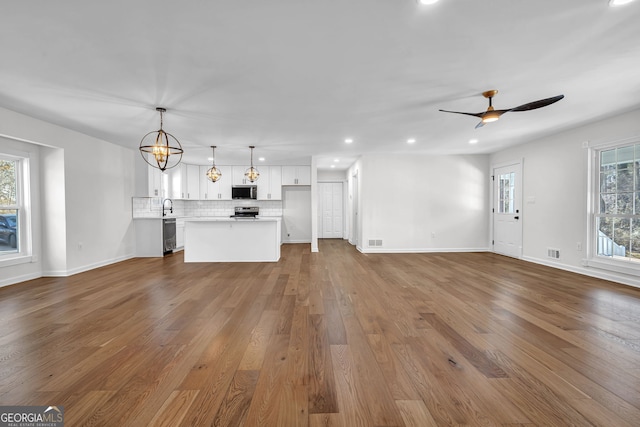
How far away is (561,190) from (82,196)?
28.4 ft

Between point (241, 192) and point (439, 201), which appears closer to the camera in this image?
point (439, 201)

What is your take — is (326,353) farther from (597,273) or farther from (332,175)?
(332,175)

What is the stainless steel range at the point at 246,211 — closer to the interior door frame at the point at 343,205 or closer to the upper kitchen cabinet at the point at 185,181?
the upper kitchen cabinet at the point at 185,181

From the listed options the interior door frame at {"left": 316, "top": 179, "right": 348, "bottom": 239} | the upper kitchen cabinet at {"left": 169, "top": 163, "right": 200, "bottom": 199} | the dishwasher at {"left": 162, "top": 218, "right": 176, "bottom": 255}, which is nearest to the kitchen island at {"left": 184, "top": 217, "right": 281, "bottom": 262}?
the dishwasher at {"left": 162, "top": 218, "right": 176, "bottom": 255}

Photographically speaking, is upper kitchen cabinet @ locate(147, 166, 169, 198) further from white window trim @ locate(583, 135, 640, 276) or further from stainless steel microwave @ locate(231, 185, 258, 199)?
white window trim @ locate(583, 135, 640, 276)

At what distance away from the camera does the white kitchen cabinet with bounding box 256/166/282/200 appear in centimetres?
817

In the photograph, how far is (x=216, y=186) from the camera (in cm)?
812

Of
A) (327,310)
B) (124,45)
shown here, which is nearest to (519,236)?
(327,310)

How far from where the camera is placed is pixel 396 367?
1.80 meters

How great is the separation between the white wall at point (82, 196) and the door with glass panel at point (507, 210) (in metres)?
8.64

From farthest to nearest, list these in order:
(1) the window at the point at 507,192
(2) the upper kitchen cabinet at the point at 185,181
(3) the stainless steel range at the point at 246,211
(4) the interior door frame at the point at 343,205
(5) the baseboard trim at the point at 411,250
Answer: (4) the interior door frame at the point at 343,205 → (3) the stainless steel range at the point at 246,211 → (2) the upper kitchen cabinet at the point at 185,181 → (5) the baseboard trim at the point at 411,250 → (1) the window at the point at 507,192

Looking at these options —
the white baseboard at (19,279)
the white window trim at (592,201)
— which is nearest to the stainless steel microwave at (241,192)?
the white baseboard at (19,279)

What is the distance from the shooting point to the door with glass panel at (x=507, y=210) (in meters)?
5.86

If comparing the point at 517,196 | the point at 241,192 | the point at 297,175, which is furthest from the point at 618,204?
the point at 241,192
